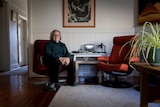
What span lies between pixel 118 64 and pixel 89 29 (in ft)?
5.10

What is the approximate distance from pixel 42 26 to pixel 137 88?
8.54 feet

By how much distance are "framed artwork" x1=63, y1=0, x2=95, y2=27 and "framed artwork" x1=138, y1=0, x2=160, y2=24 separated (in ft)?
3.57

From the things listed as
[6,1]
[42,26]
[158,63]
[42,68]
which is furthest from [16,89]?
[6,1]

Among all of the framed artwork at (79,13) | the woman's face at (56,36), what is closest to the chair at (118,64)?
the woman's face at (56,36)

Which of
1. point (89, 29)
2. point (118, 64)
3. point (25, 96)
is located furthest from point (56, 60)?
point (89, 29)

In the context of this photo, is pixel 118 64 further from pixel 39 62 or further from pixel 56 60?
pixel 39 62

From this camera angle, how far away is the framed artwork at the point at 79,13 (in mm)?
4750

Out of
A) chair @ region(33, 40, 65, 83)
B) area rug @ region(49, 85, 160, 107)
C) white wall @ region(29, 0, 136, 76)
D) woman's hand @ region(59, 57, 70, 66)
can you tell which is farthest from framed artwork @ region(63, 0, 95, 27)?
area rug @ region(49, 85, 160, 107)

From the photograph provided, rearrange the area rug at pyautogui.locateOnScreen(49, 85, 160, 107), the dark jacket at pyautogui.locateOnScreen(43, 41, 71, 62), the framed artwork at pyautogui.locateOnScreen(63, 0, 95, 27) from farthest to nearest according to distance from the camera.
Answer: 1. the framed artwork at pyautogui.locateOnScreen(63, 0, 95, 27)
2. the dark jacket at pyautogui.locateOnScreen(43, 41, 71, 62)
3. the area rug at pyautogui.locateOnScreen(49, 85, 160, 107)

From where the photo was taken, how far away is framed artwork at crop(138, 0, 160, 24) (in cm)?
409

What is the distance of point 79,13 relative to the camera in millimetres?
4754

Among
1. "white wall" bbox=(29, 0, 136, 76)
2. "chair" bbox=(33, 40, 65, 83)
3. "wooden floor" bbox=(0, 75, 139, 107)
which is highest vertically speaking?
"white wall" bbox=(29, 0, 136, 76)

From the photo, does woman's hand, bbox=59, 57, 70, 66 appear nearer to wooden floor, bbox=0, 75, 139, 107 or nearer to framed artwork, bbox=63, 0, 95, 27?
wooden floor, bbox=0, 75, 139, 107

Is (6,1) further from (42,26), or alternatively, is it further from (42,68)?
(42,68)
